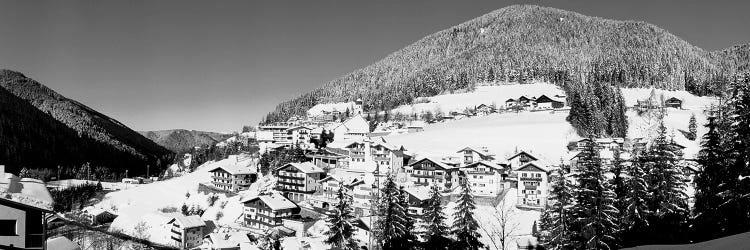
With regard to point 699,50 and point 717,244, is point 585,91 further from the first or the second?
point 699,50

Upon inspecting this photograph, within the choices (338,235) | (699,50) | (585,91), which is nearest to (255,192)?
(338,235)

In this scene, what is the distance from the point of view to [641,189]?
24.1 meters

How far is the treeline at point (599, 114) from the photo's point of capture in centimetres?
7019

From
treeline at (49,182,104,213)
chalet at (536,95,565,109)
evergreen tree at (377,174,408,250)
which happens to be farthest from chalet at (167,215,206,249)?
chalet at (536,95,565,109)

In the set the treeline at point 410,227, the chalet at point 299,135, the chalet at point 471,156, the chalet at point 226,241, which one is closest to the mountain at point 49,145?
the chalet at point 299,135

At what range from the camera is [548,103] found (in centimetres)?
9725

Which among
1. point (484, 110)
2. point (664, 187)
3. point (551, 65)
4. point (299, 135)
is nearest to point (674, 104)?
point (484, 110)

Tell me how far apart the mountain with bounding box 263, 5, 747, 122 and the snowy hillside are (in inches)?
234

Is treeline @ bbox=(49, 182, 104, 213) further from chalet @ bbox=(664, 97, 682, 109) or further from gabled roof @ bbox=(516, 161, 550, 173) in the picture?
chalet @ bbox=(664, 97, 682, 109)

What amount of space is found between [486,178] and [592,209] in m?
26.7

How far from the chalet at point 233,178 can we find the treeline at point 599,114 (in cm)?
4871

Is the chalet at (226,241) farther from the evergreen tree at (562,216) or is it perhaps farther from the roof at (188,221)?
the evergreen tree at (562,216)

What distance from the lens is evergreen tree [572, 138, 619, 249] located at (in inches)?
833

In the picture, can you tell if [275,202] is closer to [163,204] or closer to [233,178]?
[233,178]
